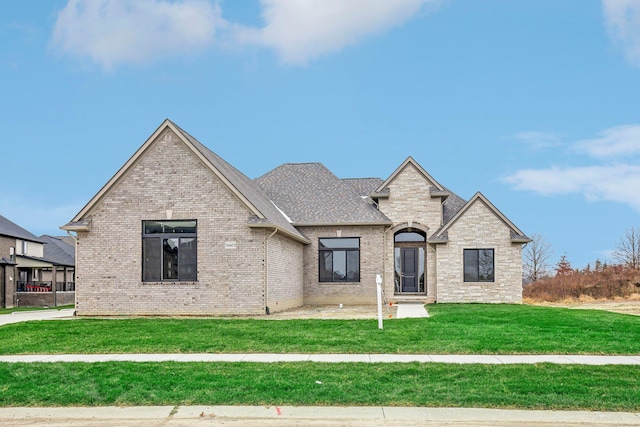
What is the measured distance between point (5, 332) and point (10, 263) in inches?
844

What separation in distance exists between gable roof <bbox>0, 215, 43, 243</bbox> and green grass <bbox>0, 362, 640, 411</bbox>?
106ft

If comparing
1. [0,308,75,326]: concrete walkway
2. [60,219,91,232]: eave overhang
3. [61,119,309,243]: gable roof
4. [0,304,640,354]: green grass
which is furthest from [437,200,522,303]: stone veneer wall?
[0,308,75,326]: concrete walkway

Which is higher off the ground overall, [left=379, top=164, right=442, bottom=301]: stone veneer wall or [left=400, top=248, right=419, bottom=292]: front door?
[left=379, top=164, right=442, bottom=301]: stone veneer wall

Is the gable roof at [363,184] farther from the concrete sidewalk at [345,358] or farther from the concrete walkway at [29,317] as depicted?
the concrete sidewalk at [345,358]

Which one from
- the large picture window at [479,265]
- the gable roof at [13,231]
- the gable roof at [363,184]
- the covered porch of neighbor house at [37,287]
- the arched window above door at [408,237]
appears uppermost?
the gable roof at [363,184]

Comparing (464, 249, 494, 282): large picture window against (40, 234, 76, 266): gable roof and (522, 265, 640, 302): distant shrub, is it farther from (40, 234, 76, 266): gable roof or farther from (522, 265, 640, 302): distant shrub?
(40, 234, 76, 266): gable roof

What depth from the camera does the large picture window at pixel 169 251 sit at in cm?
2280

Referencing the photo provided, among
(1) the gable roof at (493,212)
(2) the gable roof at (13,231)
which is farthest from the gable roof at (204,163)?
(2) the gable roof at (13,231)

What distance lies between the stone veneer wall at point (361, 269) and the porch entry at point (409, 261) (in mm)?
2250

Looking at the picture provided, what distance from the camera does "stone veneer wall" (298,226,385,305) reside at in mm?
29203

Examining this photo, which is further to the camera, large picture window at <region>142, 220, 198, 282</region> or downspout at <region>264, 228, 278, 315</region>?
large picture window at <region>142, 220, 198, 282</region>

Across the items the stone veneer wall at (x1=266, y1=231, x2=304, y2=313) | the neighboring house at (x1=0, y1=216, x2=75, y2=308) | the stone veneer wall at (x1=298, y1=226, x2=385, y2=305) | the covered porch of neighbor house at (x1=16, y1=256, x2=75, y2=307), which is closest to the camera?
the stone veneer wall at (x1=266, y1=231, x2=304, y2=313)

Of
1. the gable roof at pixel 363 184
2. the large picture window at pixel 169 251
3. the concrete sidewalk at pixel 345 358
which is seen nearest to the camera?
the concrete sidewalk at pixel 345 358

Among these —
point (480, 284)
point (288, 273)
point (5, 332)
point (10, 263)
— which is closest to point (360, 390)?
point (5, 332)
